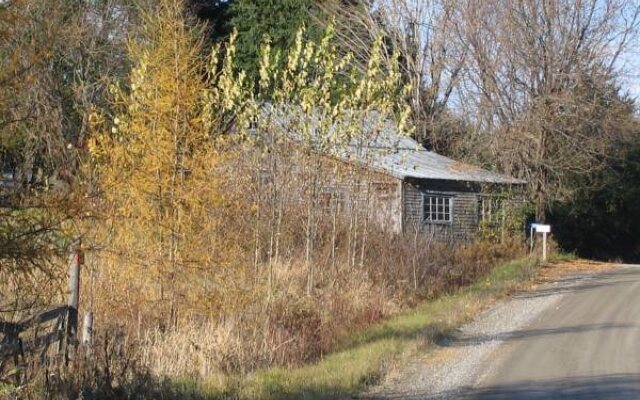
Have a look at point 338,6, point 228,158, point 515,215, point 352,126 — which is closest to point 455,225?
point 515,215

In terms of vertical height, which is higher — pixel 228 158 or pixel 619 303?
pixel 228 158

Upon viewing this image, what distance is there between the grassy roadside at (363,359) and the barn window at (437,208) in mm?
12786

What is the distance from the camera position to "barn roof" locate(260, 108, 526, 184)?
65.6 feet

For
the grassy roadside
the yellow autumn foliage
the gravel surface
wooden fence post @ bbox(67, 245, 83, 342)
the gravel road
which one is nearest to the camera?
wooden fence post @ bbox(67, 245, 83, 342)

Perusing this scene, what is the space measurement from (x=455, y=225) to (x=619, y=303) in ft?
49.4

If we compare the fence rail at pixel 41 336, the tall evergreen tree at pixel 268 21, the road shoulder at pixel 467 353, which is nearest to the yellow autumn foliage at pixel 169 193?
the road shoulder at pixel 467 353

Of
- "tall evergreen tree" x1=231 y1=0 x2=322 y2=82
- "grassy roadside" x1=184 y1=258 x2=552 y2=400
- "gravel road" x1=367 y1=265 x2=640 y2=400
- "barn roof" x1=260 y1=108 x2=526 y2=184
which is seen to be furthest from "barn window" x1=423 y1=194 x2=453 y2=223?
"gravel road" x1=367 y1=265 x2=640 y2=400

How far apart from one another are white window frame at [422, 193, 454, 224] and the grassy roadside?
12667mm

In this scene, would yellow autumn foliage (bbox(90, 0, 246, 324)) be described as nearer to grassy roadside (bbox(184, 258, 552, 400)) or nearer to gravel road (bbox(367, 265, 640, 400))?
grassy roadside (bbox(184, 258, 552, 400))

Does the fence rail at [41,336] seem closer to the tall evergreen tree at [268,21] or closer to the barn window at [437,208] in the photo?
the barn window at [437,208]

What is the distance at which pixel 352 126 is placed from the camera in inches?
770

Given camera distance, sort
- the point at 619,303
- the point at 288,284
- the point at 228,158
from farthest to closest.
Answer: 1. the point at 619,303
2. the point at 288,284
3. the point at 228,158

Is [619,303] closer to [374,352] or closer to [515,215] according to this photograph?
[374,352]

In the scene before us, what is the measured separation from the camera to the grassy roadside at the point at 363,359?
11070 millimetres
